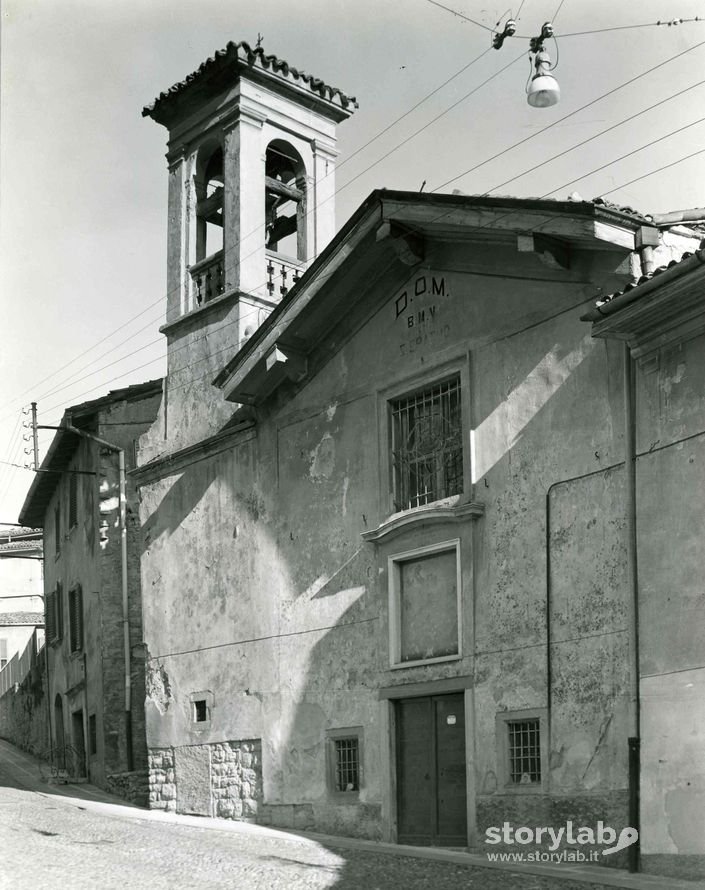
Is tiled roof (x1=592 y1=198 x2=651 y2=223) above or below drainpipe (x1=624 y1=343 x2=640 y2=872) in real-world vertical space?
above

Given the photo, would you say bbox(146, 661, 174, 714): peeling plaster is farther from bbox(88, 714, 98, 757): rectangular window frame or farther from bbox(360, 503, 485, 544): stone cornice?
bbox(88, 714, 98, 757): rectangular window frame

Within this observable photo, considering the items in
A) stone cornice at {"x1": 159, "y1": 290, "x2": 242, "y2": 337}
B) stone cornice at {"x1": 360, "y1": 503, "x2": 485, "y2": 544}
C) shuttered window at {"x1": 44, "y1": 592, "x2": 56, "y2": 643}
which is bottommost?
shuttered window at {"x1": 44, "y1": 592, "x2": 56, "y2": 643}

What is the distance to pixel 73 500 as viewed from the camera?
2933cm

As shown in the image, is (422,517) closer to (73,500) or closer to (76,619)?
(76,619)

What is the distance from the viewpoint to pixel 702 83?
486 inches

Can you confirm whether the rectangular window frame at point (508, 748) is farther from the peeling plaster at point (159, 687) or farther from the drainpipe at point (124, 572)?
the drainpipe at point (124, 572)

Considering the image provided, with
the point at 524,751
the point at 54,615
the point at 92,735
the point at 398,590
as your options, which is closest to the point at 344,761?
the point at 398,590

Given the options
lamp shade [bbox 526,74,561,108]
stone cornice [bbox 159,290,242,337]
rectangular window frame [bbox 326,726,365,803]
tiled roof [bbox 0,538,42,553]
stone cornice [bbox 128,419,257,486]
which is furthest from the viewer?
tiled roof [bbox 0,538,42,553]

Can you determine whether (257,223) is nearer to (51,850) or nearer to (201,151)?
Answer: (201,151)

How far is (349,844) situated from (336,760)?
5.28 ft

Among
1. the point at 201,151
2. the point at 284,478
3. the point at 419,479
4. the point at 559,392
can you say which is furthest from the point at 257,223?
the point at 559,392

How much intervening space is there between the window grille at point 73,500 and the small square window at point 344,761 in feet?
45.7

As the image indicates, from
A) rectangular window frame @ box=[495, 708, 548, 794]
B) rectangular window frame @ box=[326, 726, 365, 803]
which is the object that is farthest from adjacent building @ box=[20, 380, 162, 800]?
rectangular window frame @ box=[495, 708, 548, 794]

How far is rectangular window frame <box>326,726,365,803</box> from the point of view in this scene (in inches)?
630
